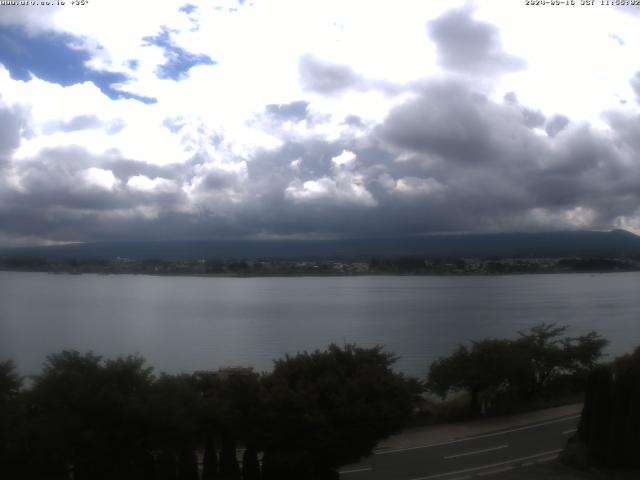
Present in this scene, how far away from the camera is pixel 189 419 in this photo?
1179 cm

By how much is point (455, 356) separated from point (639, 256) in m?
148

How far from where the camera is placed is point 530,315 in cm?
6394

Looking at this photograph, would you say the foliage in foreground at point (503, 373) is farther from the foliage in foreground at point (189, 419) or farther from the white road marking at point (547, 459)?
the foliage in foreground at point (189, 419)

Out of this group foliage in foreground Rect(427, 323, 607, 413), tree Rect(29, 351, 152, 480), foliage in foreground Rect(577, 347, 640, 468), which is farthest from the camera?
foliage in foreground Rect(427, 323, 607, 413)

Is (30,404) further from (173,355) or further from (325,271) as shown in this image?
(325,271)

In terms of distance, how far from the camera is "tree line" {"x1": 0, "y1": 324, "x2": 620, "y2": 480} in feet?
37.2

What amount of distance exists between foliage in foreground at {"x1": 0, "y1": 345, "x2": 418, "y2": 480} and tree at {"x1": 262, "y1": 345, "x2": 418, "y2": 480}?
0.02 m

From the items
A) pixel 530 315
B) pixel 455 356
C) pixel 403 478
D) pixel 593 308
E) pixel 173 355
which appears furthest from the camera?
pixel 593 308

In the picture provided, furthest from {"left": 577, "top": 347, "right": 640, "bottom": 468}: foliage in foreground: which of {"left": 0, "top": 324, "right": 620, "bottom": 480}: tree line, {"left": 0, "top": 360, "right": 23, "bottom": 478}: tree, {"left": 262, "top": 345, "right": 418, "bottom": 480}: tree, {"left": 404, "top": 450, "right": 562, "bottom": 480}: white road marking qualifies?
{"left": 0, "top": 360, "right": 23, "bottom": 478}: tree

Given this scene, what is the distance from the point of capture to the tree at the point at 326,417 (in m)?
12.3

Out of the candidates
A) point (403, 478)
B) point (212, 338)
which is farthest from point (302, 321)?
point (403, 478)

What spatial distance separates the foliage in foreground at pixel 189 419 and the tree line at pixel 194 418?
0.06 feet

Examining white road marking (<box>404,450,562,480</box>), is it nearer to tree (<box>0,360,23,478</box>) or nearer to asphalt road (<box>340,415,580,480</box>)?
asphalt road (<box>340,415,580,480</box>)

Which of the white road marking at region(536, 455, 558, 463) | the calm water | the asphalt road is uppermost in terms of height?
the white road marking at region(536, 455, 558, 463)
